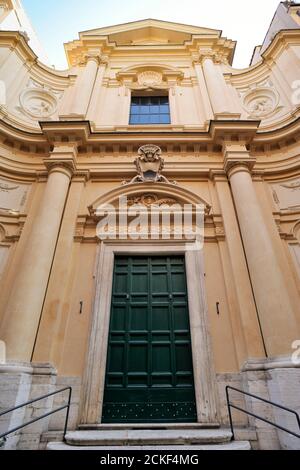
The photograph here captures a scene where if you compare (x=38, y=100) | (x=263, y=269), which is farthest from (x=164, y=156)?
(x=38, y=100)

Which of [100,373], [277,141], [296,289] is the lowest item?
[100,373]

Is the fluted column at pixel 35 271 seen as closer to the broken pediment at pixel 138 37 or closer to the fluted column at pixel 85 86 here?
the fluted column at pixel 85 86

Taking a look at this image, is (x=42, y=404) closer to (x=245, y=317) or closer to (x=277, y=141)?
(x=245, y=317)

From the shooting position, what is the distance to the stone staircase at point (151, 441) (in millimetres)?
3604

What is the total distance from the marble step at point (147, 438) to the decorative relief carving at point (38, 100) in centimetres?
914

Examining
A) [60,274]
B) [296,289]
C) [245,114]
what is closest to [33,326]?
[60,274]

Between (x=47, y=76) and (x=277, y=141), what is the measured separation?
8919mm

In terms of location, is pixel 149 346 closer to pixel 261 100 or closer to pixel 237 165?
pixel 237 165

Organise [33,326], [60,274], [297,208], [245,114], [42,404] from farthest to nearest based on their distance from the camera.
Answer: [245,114] < [297,208] < [60,274] < [33,326] < [42,404]

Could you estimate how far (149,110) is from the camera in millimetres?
9773

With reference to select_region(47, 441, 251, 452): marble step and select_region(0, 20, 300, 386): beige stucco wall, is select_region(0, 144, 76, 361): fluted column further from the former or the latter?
select_region(47, 441, 251, 452): marble step

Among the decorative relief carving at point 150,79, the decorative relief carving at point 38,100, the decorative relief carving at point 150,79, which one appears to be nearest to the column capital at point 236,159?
the decorative relief carving at point 150,79

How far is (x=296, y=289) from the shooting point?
5570 mm

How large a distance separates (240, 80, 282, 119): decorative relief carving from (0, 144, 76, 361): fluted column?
6.86 m
